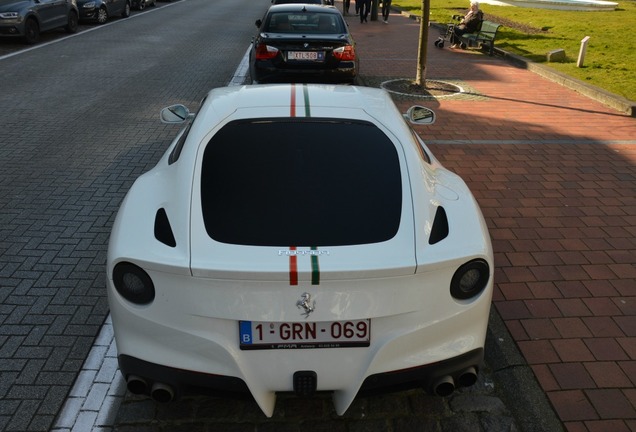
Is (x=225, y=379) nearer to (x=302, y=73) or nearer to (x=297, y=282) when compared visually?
(x=297, y=282)

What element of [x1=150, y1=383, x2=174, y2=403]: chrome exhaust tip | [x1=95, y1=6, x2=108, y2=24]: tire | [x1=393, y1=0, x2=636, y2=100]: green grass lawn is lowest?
[x1=393, y1=0, x2=636, y2=100]: green grass lawn

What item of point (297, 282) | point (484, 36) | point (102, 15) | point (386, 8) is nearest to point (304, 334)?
point (297, 282)

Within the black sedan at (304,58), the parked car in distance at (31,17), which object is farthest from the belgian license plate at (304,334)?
the parked car in distance at (31,17)

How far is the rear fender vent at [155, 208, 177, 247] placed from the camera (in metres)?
2.70

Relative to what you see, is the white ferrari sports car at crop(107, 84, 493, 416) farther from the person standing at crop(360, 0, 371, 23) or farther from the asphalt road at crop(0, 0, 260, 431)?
the person standing at crop(360, 0, 371, 23)

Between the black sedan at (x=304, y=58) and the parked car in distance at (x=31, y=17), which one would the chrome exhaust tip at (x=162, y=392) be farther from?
the parked car in distance at (x=31, y=17)

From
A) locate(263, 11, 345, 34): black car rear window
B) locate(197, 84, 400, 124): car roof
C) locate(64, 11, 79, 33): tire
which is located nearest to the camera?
locate(197, 84, 400, 124): car roof

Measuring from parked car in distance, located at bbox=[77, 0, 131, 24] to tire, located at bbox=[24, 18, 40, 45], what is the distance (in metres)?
4.14

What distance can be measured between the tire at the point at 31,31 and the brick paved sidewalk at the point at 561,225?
1014 cm

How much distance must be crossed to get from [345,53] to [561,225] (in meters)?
5.10

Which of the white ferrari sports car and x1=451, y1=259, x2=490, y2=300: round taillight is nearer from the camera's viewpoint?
the white ferrari sports car

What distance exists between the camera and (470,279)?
108 inches

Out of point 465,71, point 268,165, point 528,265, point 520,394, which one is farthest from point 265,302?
point 465,71

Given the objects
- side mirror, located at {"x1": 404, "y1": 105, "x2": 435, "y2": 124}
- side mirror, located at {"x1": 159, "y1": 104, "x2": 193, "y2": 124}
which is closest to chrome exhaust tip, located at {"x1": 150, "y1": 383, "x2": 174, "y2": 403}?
side mirror, located at {"x1": 159, "y1": 104, "x2": 193, "y2": 124}
